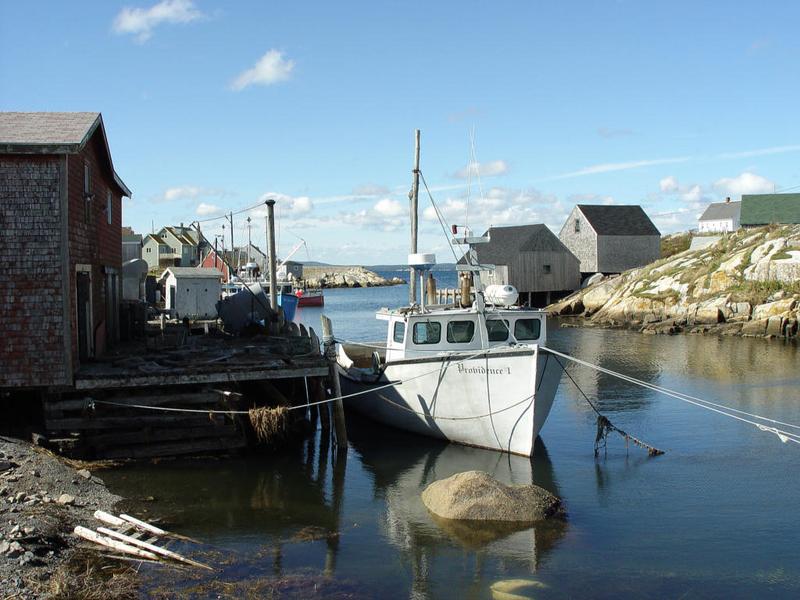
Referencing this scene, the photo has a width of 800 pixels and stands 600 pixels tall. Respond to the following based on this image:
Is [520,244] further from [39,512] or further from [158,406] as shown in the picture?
[39,512]

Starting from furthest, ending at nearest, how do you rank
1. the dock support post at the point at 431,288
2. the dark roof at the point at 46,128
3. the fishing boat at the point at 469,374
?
the dock support post at the point at 431,288, the fishing boat at the point at 469,374, the dark roof at the point at 46,128

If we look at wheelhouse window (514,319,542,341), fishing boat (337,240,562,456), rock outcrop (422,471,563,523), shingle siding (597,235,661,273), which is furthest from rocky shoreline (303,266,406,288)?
rock outcrop (422,471,563,523)

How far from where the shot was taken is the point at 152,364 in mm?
16391

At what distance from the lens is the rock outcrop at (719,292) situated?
42.5m

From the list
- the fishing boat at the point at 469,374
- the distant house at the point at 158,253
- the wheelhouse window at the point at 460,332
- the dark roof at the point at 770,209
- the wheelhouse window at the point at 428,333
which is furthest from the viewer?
the distant house at the point at 158,253

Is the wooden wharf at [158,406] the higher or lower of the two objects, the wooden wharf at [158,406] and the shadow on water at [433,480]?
the higher

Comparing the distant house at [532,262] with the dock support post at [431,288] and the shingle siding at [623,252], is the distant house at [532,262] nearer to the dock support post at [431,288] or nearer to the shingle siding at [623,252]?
the shingle siding at [623,252]

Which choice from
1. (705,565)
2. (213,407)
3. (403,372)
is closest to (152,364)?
(213,407)

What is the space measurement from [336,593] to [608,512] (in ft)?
18.2

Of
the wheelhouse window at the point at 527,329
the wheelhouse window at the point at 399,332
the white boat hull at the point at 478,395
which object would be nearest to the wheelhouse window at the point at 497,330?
the wheelhouse window at the point at 527,329

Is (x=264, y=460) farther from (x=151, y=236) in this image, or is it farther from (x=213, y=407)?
(x=151, y=236)

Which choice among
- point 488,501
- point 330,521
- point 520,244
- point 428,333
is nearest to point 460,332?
point 428,333

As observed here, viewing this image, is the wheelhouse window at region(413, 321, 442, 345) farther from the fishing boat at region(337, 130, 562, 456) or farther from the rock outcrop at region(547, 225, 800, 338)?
the rock outcrop at region(547, 225, 800, 338)

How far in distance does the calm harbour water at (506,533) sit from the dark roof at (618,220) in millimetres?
44287
